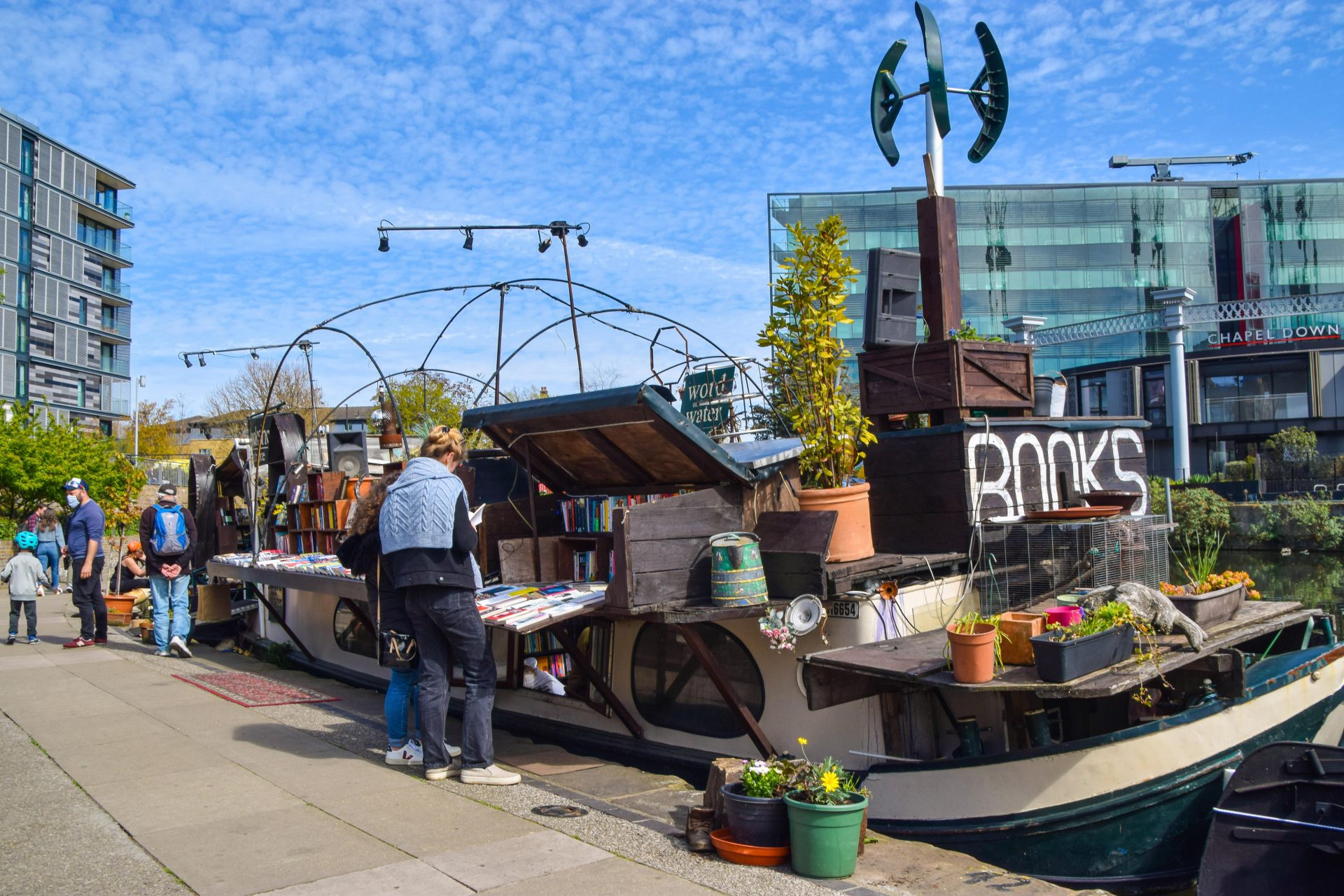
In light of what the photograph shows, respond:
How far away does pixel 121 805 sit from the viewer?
5.54 m

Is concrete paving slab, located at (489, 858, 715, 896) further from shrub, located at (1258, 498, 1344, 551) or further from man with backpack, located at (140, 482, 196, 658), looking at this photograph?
shrub, located at (1258, 498, 1344, 551)

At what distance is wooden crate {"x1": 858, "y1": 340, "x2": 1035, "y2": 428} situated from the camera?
8617 mm

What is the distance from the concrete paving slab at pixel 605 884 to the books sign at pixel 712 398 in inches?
248

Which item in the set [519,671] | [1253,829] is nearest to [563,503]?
[519,671]

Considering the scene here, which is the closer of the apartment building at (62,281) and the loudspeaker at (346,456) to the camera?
the loudspeaker at (346,456)

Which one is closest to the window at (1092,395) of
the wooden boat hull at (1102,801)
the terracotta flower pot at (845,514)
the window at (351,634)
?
the window at (351,634)

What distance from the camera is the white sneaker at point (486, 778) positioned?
606 centimetres

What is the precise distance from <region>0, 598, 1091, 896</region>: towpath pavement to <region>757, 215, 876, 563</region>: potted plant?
88.7 inches

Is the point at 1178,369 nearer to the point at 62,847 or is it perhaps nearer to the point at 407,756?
the point at 407,756

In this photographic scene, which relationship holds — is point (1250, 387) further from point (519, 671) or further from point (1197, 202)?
point (519, 671)

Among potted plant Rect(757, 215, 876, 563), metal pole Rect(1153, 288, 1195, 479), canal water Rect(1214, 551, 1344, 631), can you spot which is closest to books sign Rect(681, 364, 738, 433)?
potted plant Rect(757, 215, 876, 563)

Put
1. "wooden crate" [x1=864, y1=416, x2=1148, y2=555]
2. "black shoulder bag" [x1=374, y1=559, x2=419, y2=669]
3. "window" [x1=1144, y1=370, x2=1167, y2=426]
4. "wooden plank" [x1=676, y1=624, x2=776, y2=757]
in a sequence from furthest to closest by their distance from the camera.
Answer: "window" [x1=1144, y1=370, x2=1167, y2=426], "wooden crate" [x1=864, y1=416, x2=1148, y2=555], "wooden plank" [x1=676, y1=624, x2=776, y2=757], "black shoulder bag" [x1=374, y1=559, x2=419, y2=669]

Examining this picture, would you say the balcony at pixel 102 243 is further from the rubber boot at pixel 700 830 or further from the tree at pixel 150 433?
the rubber boot at pixel 700 830

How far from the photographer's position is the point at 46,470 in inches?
1173
